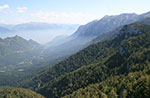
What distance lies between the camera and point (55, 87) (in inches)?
7047

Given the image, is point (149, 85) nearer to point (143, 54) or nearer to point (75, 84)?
point (143, 54)

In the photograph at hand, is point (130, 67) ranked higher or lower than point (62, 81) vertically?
higher

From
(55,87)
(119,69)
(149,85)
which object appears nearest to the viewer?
(149,85)

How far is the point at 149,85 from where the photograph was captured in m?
68.3

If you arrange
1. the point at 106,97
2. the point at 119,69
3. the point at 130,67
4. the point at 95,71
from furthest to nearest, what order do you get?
1. the point at 95,71
2. the point at 119,69
3. the point at 130,67
4. the point at 106,97

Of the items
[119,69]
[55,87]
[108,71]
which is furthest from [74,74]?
[119,69]

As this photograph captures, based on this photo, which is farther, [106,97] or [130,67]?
[130,67]

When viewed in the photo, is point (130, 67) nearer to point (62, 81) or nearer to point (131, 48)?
point (131, 48)

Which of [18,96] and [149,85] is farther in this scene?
[18,96]

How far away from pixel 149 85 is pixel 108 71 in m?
87.6

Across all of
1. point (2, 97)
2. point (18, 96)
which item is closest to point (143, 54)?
point (18, 96)

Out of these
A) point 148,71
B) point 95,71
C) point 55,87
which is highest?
point 148,71

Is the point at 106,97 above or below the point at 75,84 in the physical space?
above

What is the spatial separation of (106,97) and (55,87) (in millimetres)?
96519
